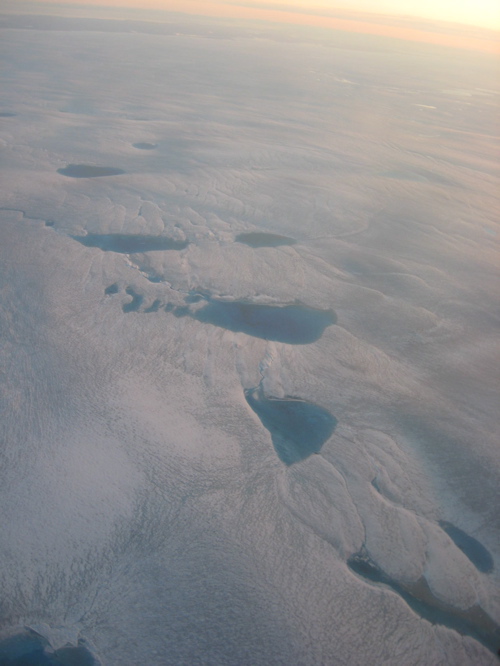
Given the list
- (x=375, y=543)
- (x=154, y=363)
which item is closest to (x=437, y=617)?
(x=375, y=543)

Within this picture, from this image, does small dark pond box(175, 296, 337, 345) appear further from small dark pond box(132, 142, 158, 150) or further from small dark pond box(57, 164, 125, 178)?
small dark pond box(132, 142, 158, 150)

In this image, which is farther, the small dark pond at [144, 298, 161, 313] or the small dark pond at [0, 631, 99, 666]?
the small dark pond at [144, 298, 161, 313]

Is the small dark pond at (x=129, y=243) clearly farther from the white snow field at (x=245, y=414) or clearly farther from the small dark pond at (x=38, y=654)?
the small dark pond at (x=38, y=654)

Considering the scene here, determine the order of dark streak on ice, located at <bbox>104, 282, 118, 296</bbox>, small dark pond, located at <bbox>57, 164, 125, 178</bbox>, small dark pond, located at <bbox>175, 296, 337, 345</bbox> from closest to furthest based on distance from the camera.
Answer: small dark pond, located at <bbox>175, 296, 337, 345</bbox>
dark streak on ice, located at <bbox>104, 282, 118, 296</bbox>
small dark pond, located at <bbox>57, 164, 125, 178</bbox>

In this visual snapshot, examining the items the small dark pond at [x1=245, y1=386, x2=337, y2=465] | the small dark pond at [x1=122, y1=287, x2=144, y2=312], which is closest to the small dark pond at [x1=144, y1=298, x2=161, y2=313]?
the small dark pond at [x1=122, y1=287, x2=144, y2=312]

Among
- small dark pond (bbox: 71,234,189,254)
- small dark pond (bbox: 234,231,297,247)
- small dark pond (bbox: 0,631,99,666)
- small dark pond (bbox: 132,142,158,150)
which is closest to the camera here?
small dark pond (bbox: 0,631,99,666)

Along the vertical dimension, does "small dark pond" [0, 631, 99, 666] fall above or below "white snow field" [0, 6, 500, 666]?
below

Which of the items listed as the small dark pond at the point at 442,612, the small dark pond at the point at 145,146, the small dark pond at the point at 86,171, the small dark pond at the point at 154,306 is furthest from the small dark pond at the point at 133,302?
the small dark pond at the point at 145,146
